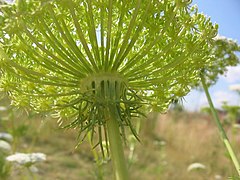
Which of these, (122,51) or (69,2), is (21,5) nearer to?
(69,2)

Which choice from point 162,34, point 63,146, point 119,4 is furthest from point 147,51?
point 63,146

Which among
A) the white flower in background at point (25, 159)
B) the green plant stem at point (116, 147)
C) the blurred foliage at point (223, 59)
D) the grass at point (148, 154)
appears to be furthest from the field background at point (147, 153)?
the green plant stem at point (116, 147)

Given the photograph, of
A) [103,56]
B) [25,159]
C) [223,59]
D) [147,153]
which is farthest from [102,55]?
[147,153]

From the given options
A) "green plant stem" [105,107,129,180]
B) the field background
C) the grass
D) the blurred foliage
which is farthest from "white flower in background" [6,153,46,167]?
the grass

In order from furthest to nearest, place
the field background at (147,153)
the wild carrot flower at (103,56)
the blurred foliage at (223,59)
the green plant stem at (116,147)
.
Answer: the field background at (147,153), the blurred foliage at (223,59), the wild carrot flower at (103,56), the green plant stem at (116,147)

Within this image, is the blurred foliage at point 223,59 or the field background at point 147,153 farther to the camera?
the field background at point 147,153

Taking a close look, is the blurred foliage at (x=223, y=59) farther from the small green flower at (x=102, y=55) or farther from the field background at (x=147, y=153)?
the field background at (x=147, y=153)
